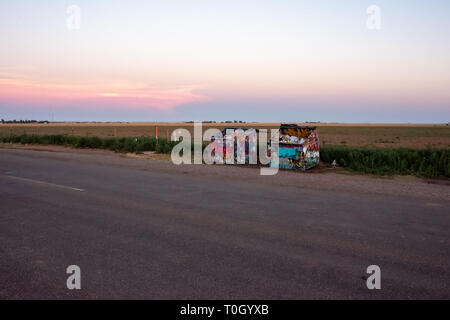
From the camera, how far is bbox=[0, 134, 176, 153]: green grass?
78.4 feet

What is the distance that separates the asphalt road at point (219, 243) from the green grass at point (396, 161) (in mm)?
4883

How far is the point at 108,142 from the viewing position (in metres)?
27.6

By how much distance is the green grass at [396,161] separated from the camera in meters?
14.7

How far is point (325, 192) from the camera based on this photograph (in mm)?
10656

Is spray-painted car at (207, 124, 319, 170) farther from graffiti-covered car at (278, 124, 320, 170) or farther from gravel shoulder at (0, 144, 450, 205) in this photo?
gravel shoulder at (0, 144, 450, 205)

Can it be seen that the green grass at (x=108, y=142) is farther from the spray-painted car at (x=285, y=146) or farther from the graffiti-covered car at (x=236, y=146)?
the spray-painted car at (x=285, y=146)

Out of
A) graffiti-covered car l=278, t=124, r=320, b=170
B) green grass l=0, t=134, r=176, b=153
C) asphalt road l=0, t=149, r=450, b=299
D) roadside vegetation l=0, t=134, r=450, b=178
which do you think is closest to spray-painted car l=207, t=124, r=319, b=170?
graffiti-covered car l=278, t=124, r=320, b=170

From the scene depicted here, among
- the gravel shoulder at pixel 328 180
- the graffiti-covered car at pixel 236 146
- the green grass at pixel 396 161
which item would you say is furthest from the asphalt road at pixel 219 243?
the graffiti-covered car at pixel 236 146

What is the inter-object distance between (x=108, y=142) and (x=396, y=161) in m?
18.9

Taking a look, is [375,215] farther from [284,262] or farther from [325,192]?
[284,262]

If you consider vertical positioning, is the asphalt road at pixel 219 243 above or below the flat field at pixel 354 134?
below

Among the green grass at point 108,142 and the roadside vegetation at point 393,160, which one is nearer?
the roadside vegetation at point 393,160

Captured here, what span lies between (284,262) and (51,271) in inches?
111
